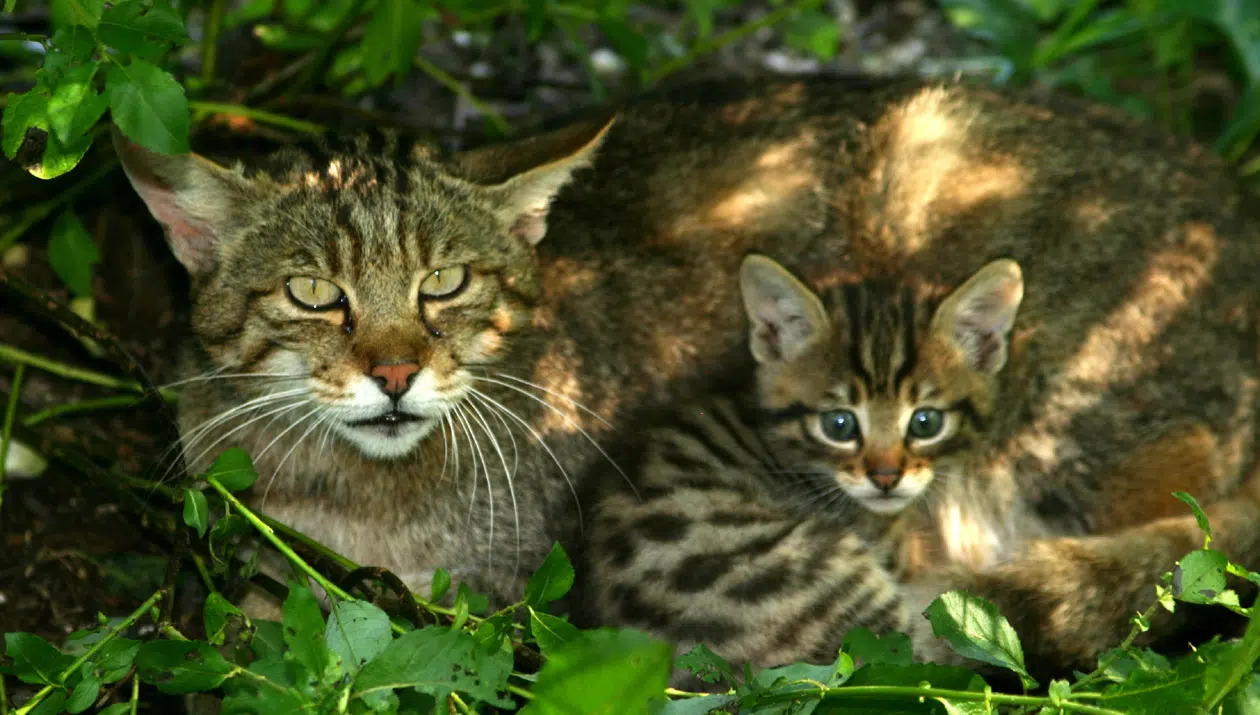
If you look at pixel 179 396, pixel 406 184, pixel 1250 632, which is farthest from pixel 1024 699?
pixel 179 396

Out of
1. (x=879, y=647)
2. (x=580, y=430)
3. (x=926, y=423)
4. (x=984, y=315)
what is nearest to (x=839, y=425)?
(x=926, y=423)

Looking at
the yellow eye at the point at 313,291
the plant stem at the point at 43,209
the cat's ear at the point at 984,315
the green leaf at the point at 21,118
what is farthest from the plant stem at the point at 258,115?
the cat's ear at the point at 984,315

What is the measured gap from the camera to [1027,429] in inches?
182

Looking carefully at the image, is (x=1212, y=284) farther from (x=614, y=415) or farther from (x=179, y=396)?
(x=179, y=396)

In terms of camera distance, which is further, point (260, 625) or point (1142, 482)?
point (1142, 482)

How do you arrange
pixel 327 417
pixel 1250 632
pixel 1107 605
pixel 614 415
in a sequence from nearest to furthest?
pixel 1250 632, pixel 327 417, pixel 1107 605, pixel 614 415

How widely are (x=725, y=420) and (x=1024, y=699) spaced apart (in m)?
1.74

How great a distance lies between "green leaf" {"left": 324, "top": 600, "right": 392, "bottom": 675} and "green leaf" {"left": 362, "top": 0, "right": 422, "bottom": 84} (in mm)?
2212

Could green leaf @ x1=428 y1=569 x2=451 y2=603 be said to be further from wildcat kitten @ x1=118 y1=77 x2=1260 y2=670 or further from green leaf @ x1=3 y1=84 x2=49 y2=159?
green leaf @ x1=3 y1=84 x2=49 y2=159

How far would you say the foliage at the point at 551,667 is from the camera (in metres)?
2.84

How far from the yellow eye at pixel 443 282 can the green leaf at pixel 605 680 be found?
1.42 m

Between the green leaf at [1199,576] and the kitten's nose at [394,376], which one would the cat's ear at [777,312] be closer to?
the kitten's nose at [394,376]

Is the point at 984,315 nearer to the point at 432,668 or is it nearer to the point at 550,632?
the point at 550,632

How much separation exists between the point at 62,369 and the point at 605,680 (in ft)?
9.28
